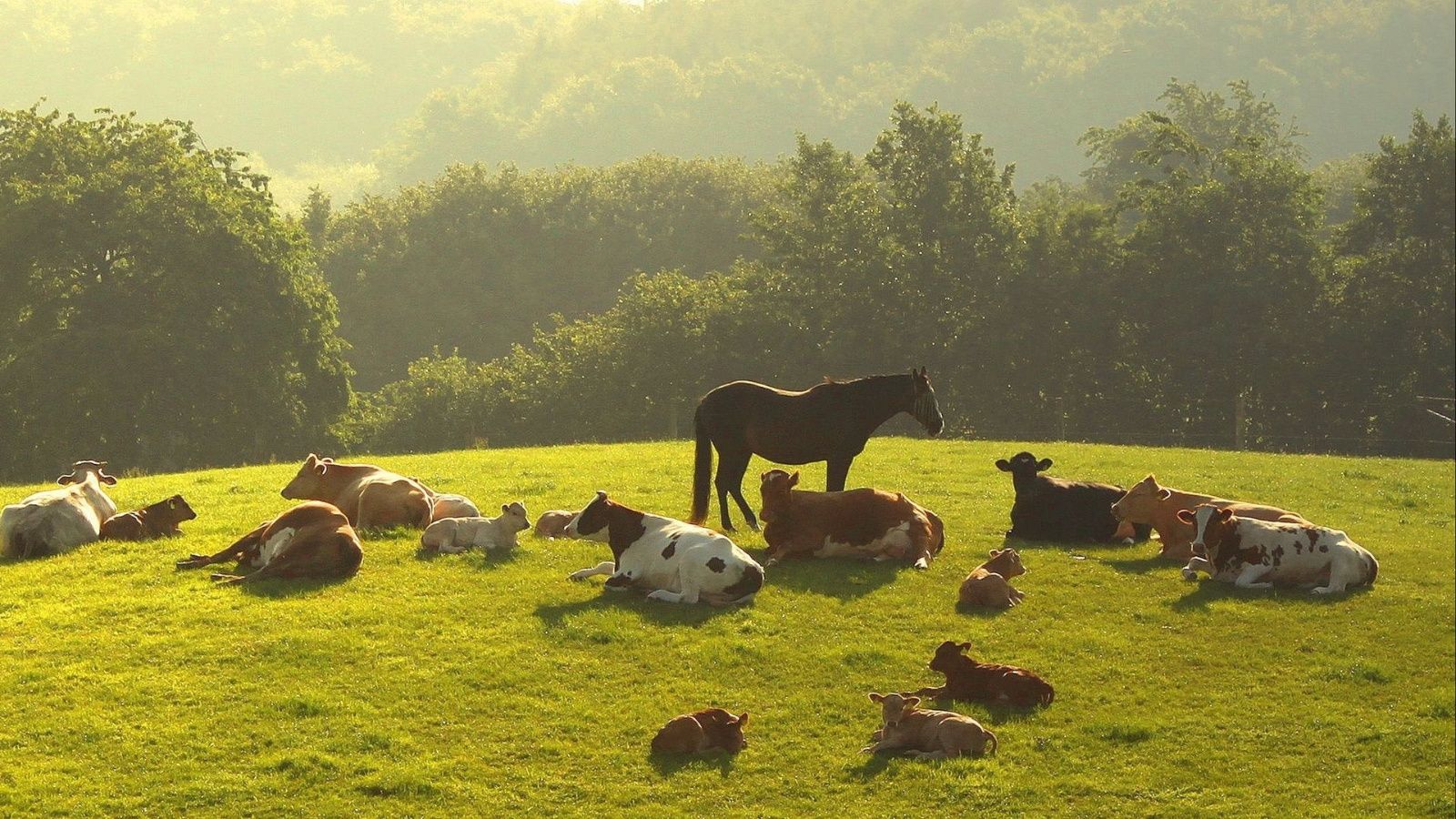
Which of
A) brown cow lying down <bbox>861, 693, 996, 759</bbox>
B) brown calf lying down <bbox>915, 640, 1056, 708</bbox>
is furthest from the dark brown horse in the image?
brown cow lying down <bbox>861, 693, 996, 759</bbox>

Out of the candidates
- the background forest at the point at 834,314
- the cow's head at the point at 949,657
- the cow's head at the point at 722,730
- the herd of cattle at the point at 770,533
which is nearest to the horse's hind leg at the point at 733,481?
the herd of cattle at the point at 770,533

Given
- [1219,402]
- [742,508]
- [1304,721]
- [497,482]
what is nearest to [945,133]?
[1219,402]

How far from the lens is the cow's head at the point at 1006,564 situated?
1788 centimetres

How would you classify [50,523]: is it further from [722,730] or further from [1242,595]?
[1242,595]

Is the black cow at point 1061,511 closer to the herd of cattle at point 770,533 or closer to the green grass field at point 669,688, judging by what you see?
the herd of cattle at point 770,533

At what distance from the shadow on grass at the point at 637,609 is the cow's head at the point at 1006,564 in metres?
3.30

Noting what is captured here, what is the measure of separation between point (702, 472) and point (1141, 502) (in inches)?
224

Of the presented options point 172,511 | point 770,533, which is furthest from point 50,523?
point 770,533

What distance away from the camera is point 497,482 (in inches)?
1054

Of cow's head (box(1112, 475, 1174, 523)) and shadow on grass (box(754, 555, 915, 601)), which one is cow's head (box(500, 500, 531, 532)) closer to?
shadow on grass (box(754, 555, 915, 601))

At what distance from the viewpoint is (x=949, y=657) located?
14047 millimetres

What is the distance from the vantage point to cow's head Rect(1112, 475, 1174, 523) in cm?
2009

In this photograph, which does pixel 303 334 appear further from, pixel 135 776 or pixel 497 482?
pixel 135 776

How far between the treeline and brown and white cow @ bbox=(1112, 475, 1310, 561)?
34050 millimetres
